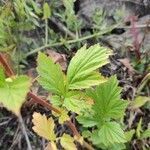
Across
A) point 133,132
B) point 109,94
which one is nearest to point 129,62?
point 133,132

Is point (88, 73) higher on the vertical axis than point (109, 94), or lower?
higher

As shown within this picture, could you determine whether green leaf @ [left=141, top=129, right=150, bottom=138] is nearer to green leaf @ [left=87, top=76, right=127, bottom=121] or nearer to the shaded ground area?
the shaded ground area

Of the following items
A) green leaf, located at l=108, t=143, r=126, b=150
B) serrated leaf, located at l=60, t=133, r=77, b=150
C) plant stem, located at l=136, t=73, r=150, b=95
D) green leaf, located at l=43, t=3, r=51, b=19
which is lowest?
green leaf, located at l=108, t=143, r=126, b=150

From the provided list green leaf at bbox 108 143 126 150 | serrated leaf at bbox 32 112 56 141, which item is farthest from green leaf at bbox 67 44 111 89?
green leaf at bbox 108 143 126 150

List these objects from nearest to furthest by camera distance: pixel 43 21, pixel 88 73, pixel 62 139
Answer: pixel 88 73, pixel 62 139, pixel 43 21

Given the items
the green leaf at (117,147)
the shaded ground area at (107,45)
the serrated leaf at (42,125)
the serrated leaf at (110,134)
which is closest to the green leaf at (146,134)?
the shaded ground area at (107,45)

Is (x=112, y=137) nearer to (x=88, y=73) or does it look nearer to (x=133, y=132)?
(x=133, y=132)

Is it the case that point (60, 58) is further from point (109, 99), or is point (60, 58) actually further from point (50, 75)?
point (50, 75)
